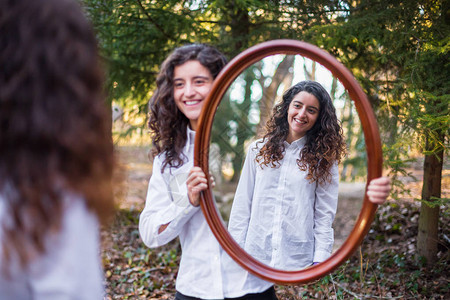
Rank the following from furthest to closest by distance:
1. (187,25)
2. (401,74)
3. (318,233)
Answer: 1. (187,25)
2. (401,74)
3. (318,233)

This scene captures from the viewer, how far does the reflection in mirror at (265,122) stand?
1.72m

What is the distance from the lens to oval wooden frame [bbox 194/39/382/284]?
1604mm

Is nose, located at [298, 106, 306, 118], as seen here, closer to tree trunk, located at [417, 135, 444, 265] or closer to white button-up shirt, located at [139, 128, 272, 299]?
white button-up shirt, located at [139, 128, 272, 299]

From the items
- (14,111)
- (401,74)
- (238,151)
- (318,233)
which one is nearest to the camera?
(14,111)

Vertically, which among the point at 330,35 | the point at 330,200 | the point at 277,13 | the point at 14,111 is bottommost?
the point at 330,200

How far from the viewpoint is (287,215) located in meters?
1.77

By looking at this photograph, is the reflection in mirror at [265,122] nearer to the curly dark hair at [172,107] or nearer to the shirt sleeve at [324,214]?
the shirt sleeve at [324,214]

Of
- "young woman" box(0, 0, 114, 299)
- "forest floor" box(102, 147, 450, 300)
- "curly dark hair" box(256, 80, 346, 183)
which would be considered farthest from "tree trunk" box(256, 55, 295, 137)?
"forest floor" box(102, 147, 450, 300)

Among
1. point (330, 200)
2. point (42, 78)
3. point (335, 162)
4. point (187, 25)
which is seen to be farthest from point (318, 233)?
point (187, 25)

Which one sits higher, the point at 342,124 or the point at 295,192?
the point at 342,124

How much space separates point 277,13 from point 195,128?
1.92 metres

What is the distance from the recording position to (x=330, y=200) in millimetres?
1744

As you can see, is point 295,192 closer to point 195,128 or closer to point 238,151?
point 238,151

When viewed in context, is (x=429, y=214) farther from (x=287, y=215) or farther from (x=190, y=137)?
(x=190, y=137)
